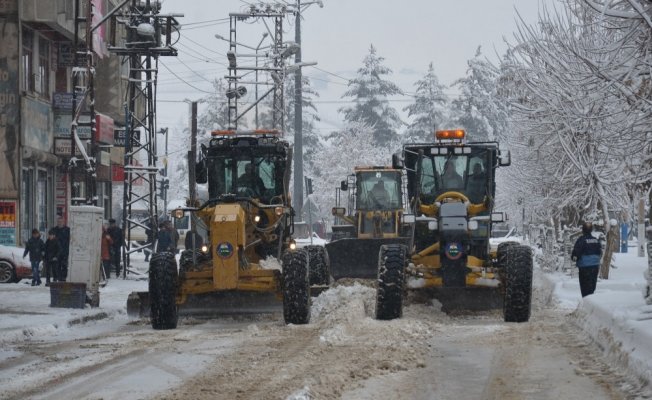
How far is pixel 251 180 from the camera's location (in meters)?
19.6

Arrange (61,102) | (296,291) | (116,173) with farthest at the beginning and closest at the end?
(116,173) → (61,102) → (296,291)

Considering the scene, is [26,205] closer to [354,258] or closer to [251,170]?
[354,258]

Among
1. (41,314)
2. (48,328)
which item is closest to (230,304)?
(48,328)

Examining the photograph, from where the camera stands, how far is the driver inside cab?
19.6 metres

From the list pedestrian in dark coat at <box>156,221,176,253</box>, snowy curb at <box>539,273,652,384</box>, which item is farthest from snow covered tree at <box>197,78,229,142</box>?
snowy curb at <box>539,273,652,384</box>

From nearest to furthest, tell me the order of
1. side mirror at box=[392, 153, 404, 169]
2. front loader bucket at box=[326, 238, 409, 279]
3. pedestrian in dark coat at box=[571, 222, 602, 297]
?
side mirror at box=[392, 153, 404, 169], pedestrian in dark coat at box=[571, 222, 602, 297], front loader bucket at box=[326, 238, 409, 279]

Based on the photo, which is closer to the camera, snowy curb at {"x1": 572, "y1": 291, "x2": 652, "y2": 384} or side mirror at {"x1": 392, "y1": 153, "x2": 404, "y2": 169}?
snowy curb at {"x1": 572, "y1": 291, "x2": 652, "y2": 384}

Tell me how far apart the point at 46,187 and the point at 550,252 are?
56.6ft

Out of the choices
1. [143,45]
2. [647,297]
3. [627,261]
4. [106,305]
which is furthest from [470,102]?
[647,297]

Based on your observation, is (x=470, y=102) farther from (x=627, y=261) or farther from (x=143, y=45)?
(x=143, y=45)

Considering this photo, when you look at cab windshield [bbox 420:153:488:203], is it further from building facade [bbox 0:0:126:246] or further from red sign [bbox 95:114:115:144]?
red sign [bbox 95:114:115:144]

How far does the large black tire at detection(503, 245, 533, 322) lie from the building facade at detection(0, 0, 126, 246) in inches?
688

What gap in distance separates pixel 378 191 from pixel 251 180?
12.7 m

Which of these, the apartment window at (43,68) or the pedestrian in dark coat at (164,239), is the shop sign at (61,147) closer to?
the apartment window at (43,68)
